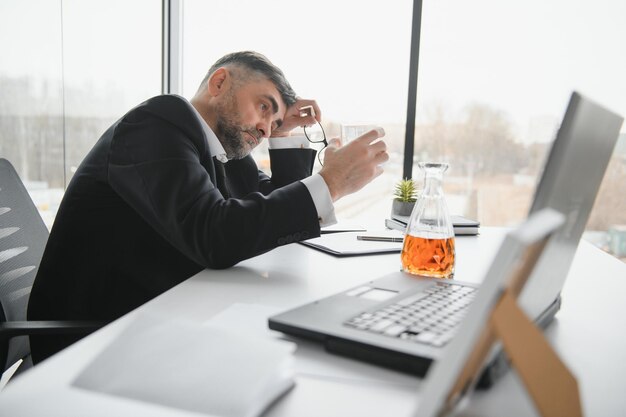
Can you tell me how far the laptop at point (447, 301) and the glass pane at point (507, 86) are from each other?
6.80 ft

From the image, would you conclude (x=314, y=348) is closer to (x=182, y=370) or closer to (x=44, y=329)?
(x=182, y=370)

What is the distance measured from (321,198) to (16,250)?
706mm

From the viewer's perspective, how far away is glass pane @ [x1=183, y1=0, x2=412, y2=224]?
290 cm

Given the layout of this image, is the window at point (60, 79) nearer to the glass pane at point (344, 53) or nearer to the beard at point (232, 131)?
the glass pane at point (344, 53)

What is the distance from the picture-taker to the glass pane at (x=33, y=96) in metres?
1.88

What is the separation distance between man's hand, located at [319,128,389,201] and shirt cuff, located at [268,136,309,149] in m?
0.56

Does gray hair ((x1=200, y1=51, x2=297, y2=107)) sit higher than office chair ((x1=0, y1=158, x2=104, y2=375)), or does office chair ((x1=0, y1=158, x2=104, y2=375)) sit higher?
gray hair ((x1=200, y1=51, x2=297, y2=107))

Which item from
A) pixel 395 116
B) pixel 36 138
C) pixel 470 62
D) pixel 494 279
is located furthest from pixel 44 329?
pixel 470 62

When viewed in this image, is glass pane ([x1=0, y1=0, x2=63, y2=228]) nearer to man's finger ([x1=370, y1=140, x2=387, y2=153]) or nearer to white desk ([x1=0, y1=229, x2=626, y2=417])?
white desk ([x1=0, y1=229, x2=626, y2=417])

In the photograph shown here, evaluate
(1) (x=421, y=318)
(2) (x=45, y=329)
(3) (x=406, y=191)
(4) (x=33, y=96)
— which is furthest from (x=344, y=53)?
(1) (x=421, y=318)

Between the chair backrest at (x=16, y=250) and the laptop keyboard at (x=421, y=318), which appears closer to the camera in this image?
the laptop keyboard at (x=421, y=318)

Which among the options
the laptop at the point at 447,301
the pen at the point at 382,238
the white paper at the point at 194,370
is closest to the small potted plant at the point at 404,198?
the pen at the point at 382,238

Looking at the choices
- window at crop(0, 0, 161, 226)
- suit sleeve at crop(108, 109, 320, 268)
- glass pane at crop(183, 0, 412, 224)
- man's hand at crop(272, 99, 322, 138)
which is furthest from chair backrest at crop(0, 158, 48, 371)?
glass pane at crop(183, 0, 412, 224)

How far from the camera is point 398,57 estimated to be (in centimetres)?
290
